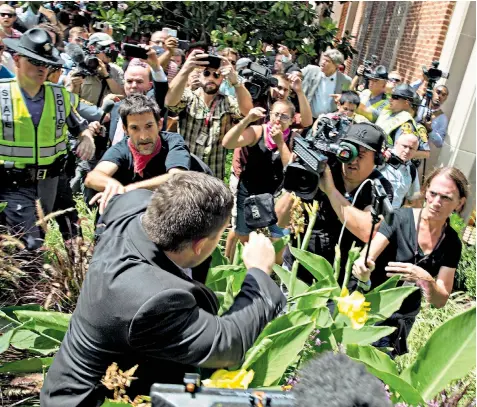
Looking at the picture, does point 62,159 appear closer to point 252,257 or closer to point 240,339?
point 252,257

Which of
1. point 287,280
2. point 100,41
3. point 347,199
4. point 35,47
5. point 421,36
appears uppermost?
point 421,36

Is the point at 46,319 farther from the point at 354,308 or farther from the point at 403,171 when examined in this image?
the point at 403,171

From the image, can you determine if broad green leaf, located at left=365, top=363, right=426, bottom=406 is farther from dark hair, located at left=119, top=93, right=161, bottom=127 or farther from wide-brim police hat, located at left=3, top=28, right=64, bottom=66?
wide-brim police hat, located at left=3, top=28, right=64, bottom=66

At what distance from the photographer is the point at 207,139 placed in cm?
383

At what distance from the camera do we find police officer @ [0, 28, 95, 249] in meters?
3.10

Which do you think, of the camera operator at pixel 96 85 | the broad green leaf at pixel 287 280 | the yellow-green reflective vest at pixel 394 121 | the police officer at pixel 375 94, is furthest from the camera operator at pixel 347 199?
the police officer at pixel 375 94

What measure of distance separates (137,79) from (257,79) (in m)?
0.88

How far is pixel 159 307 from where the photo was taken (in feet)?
4.37

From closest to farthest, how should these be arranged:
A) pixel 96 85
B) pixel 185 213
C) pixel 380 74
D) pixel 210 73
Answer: pixel 185 213, pixel 210 73, pixel 96 85, pixel 380 74

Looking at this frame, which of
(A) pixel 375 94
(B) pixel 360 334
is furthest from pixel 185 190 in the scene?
(A) pixel 375 94

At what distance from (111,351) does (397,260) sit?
59.0 inches

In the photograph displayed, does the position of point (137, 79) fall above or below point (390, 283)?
above

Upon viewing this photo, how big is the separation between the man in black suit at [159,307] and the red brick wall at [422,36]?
20.3ft

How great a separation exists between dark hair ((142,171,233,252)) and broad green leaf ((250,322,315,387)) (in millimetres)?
540
